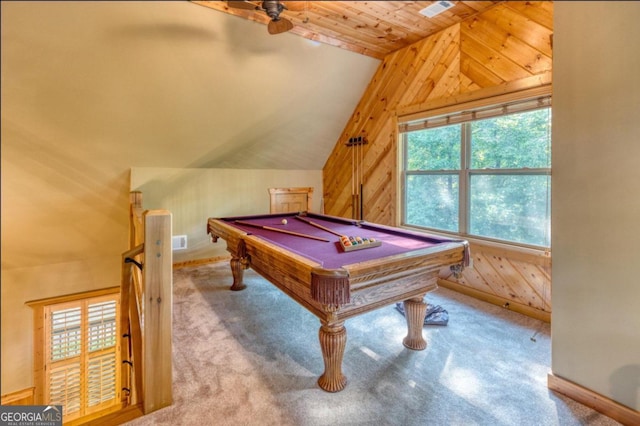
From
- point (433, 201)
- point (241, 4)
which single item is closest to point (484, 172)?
point (433, 201)

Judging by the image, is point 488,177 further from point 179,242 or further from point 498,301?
point 179,242

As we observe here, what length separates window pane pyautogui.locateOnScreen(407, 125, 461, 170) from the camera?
3357 mm

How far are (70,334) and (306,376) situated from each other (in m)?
3.50

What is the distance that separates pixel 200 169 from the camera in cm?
429

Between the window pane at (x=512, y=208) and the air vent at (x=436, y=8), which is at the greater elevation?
the air vent at (x=436, y=8)

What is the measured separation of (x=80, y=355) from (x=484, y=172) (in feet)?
16.9

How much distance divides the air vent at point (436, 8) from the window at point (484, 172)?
983 mm

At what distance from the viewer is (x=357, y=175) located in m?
4.61

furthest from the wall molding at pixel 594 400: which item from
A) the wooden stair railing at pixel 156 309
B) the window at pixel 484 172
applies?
the wooden stair railing at pixel 156 309

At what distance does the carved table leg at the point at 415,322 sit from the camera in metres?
2.07

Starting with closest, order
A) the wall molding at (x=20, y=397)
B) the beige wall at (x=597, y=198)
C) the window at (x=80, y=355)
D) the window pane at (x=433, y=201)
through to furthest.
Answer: the beige wall at (x=597, y=198)
the wall molding at (x=20, y=397)
the window pane at (x=433, y=201)
the window at (x=80, y=355)

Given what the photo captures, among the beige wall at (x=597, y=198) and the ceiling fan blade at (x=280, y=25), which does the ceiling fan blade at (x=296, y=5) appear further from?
the beige wall at (x=597, y=198)

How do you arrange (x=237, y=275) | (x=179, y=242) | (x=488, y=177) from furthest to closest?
(x=179, y=242)
(x=237, y=275)
(x=488, y=177)

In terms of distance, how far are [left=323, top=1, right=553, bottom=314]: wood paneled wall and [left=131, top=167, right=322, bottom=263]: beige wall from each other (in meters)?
1.35
